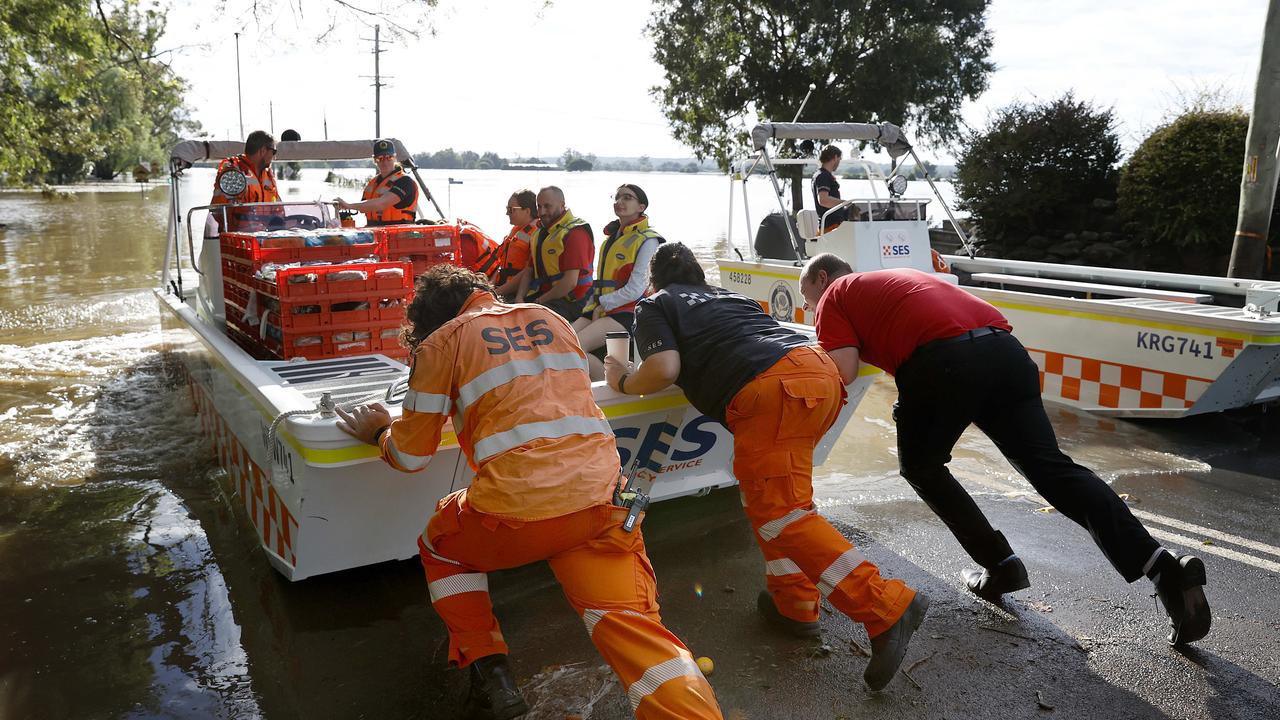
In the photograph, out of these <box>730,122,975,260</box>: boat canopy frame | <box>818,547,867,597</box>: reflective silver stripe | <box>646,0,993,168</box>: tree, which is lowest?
<box>818,547,867,597</box>: reflective silver stripe

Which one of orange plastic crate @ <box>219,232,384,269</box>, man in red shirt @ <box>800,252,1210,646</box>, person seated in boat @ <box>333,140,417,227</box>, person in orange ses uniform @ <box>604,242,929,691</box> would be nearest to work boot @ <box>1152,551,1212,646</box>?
man in red shirt @ <box>800,252,1210,646</box>

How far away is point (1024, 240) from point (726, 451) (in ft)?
34.9

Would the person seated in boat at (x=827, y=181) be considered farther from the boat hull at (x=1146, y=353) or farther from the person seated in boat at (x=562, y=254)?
the person seated in boat at (x=562, y=254)

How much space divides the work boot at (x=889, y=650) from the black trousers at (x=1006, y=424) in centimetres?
72

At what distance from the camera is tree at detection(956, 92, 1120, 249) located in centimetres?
1295

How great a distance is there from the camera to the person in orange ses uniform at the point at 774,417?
306 cm

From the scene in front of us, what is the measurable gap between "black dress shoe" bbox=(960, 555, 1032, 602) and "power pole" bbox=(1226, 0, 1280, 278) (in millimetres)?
6127

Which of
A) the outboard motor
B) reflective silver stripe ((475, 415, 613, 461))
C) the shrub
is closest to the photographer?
reflective silver stripe ((475, 415, 613, 461))

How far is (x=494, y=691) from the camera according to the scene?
281 centimetres

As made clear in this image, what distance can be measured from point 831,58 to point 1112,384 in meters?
13.7

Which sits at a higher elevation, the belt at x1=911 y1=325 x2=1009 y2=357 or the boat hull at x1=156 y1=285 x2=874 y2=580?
the belt at x1=911 y1=325 x2=1009 y2=357

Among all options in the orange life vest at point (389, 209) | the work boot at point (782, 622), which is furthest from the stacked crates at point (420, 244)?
the work boot at point (782, 622)

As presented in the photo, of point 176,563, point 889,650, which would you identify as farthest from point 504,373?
point 176,563

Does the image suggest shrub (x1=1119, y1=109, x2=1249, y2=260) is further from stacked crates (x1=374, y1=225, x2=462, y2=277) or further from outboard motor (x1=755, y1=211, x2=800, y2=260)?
stacked crates (x1=374, y1=225, x2=462, y2=277)
